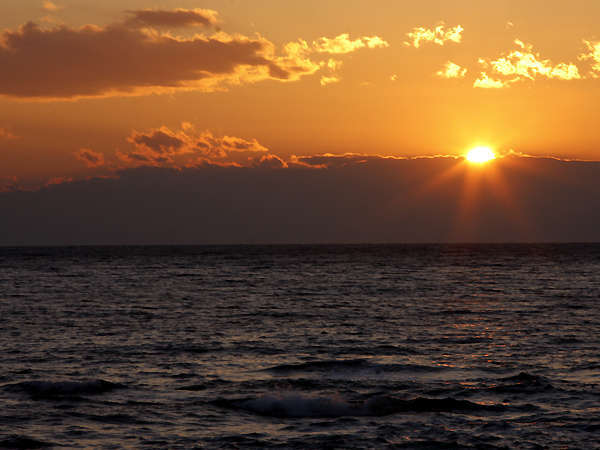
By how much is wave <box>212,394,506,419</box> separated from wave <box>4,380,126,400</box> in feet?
13.9

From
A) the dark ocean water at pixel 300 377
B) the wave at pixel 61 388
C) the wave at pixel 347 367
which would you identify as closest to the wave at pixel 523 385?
the dark ocean water at pixel 300 377

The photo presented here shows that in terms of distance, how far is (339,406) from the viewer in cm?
2198

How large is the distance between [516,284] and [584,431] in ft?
212

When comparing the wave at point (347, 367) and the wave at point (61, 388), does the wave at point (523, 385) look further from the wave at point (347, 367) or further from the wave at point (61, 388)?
the wave at point (61, 388)

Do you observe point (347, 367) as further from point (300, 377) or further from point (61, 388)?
point (61, 388)

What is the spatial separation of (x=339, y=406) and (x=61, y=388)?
9.13 metres

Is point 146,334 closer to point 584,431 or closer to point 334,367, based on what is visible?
point 334,367

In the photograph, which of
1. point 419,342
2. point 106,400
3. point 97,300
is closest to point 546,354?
point 419,342

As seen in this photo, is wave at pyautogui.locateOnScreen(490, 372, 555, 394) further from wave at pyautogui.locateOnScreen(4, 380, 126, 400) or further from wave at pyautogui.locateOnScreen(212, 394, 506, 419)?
wave at pyautogui.locateOnScreen(4, 380, 126, 400)

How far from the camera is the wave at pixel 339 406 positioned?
21328mm

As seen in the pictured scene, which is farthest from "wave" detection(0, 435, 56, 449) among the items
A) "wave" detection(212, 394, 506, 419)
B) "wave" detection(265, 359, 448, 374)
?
"wave" detection(265, 359, 448, 374)

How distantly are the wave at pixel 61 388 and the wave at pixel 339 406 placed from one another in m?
4.23

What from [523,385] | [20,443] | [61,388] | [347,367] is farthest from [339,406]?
[61,388]

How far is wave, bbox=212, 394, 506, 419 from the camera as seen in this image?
2133 centimetres
